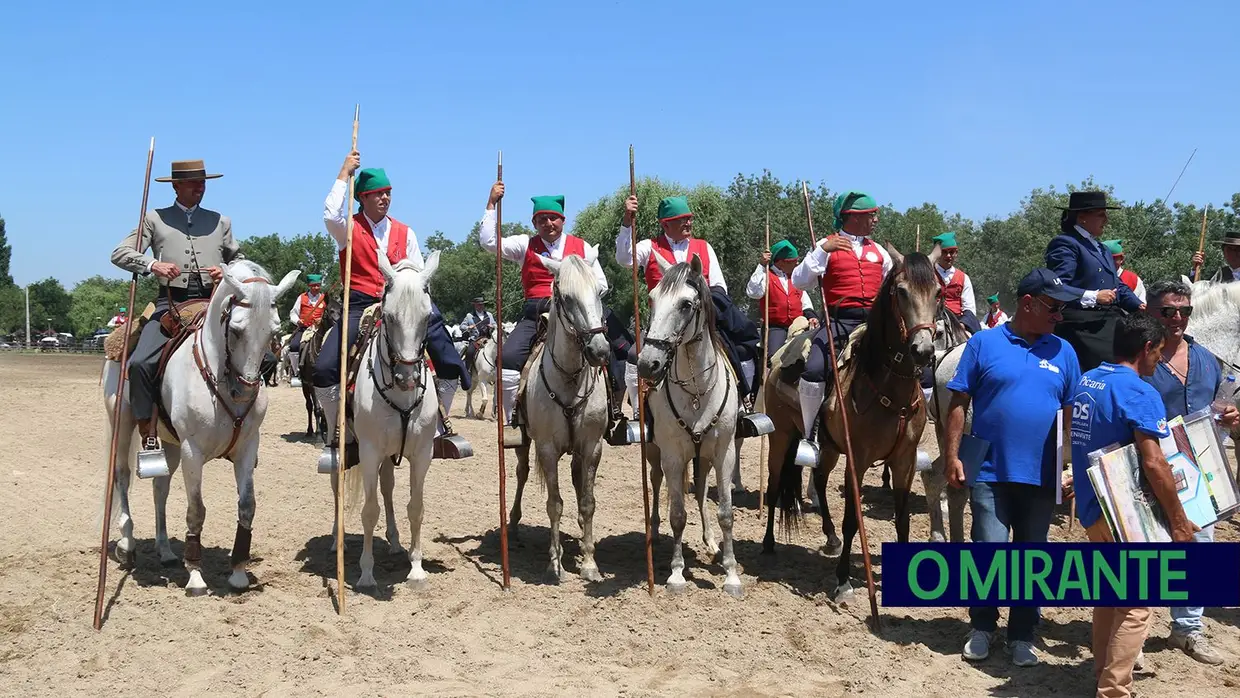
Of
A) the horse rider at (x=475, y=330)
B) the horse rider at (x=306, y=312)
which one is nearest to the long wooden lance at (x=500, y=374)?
the horse rider at (x=306, y=312)

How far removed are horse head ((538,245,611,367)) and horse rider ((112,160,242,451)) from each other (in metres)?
2.71

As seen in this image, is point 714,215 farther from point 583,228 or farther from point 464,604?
point 464,604

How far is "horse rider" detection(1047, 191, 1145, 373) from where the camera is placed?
751 cm

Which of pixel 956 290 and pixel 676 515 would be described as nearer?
pixel 676 515

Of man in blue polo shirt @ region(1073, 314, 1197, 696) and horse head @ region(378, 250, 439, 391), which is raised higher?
horse head @ region(378, 250, 439, 391)

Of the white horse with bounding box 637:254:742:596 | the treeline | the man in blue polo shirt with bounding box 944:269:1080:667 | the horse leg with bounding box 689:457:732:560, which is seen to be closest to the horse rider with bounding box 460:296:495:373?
the treeline

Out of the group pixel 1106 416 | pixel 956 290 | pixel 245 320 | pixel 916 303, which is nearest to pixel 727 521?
pixel 916 303

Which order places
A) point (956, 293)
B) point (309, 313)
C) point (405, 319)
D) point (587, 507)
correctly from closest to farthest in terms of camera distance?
1. point (405, 319)
2. point (587, 507)
3. point (956, 293)
4. point (309, 313)

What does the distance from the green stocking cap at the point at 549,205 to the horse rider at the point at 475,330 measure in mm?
12751

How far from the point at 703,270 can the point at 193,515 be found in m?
4.68

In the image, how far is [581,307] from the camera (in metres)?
7.24

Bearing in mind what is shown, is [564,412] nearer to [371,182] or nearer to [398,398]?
[398,398]

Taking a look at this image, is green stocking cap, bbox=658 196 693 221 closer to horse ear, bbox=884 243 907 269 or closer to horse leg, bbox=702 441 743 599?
horse ear, bbox=884 243 907 269

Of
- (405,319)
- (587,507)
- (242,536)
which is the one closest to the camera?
(405,319)
